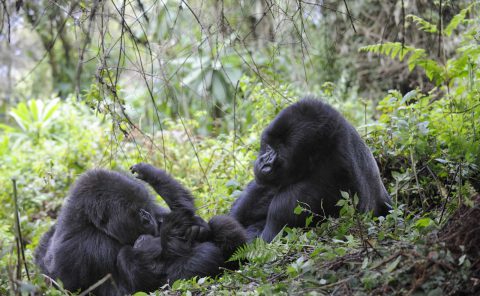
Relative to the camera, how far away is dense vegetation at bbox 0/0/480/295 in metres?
2.89

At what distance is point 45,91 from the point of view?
45.7ft

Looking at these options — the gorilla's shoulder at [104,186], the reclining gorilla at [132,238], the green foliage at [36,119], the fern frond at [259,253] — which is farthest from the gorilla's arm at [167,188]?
the green foliage at [36,119]

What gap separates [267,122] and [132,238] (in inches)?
95.5

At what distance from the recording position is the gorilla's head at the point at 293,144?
4684 mm

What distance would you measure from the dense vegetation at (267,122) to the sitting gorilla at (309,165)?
299mm

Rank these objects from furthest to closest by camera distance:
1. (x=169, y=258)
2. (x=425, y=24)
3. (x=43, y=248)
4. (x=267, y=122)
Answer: (x=267, y=122), (x=425, y=24), (x=43, y=248), (x=169, y=258)

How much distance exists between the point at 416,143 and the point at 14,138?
7347 millimetres

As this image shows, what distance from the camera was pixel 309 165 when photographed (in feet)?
15.7

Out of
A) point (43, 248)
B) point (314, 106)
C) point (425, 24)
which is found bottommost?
point (43, 248)

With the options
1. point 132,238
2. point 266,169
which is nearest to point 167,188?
point 132,238

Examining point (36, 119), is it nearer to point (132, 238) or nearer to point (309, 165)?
point (132, 238)

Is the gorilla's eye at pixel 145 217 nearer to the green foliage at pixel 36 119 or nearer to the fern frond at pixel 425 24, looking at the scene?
the fern frond at pixel 425 24

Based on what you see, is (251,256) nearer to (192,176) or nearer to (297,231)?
(297,231)

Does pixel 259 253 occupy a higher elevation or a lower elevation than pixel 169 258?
higher
